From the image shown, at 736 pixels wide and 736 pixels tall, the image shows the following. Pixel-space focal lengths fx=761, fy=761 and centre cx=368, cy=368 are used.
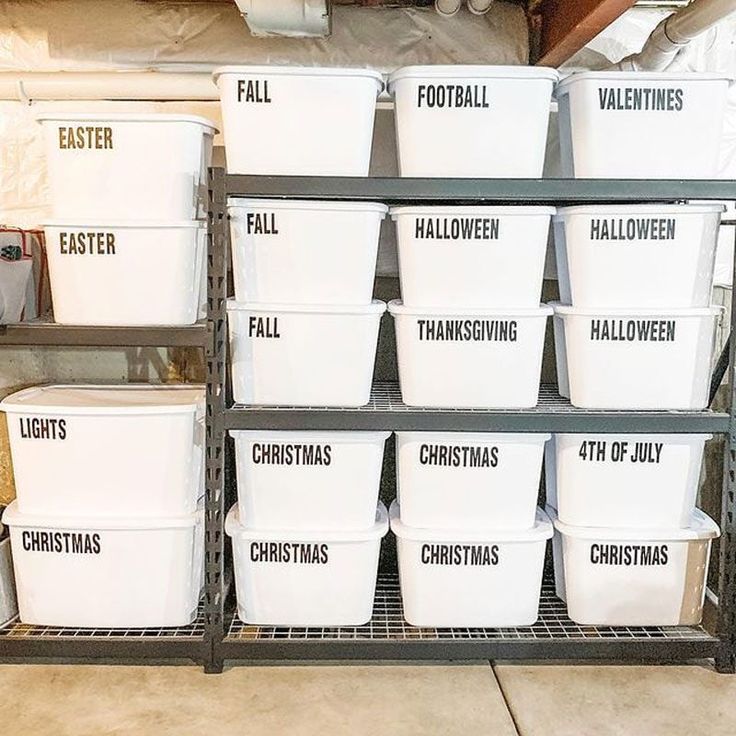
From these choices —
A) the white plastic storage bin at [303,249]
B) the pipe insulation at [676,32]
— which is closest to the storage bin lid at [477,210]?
the white plastic storage bin at [303,249]

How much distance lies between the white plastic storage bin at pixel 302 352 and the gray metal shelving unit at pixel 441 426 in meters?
0.05

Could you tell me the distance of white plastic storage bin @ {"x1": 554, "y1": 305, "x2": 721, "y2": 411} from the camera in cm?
206

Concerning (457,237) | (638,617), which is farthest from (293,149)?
(638,617)

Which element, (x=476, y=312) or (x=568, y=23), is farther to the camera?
(x=568, y=23)

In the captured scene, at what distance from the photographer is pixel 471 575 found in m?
2.16

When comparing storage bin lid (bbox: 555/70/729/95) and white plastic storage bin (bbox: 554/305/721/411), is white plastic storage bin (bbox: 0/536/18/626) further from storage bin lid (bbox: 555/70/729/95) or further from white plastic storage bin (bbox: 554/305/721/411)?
storage bin lid (bbox: 555/70/729/95)

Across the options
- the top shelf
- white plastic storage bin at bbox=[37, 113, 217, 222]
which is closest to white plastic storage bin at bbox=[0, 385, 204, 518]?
white plastic storage bin at bbox=[37, 113, 217, 222]

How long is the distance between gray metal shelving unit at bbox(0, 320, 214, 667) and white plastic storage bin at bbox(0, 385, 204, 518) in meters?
0.19

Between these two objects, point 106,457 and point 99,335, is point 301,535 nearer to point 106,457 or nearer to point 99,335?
point 106,457

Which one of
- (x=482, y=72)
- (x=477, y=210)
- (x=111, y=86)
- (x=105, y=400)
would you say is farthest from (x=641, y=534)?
(x=111, y=86)

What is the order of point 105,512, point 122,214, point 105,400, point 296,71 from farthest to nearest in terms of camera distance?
point 105,400, point 105,512, point 122,214, point 296,71

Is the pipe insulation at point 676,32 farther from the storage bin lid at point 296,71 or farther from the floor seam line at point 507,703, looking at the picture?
the floor seam line at point 507,703

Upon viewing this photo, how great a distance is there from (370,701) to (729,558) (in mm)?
1068

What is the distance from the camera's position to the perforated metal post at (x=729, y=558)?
209cm
